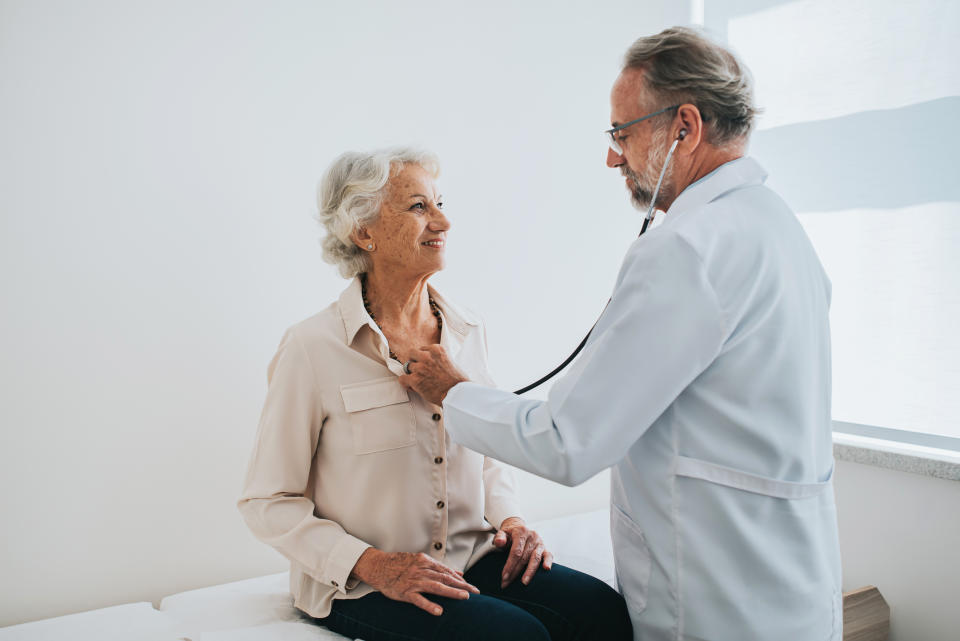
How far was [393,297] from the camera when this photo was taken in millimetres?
1558

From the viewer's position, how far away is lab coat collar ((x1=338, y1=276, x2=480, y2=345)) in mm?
1433

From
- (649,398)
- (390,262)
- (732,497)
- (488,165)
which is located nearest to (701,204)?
(649,398)

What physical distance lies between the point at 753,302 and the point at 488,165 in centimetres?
146

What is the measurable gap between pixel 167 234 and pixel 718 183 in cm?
137

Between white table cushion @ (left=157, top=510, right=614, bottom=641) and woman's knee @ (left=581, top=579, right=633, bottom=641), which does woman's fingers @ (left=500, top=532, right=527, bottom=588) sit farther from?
white table cushion @ (left=157, top=510, right=614, bottom=641)

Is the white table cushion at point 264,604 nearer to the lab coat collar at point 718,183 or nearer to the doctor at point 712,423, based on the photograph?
the doctor at point 712,423

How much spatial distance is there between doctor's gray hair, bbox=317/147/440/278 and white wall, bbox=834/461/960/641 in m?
1.63

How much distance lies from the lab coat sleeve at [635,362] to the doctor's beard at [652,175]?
9.4 inches

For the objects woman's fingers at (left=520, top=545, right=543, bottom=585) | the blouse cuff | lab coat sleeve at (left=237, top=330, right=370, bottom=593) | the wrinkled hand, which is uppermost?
the wrinkled hand

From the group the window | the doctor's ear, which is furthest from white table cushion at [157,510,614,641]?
the doctor's ear

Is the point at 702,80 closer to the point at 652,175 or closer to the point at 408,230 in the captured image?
the point at 652,175

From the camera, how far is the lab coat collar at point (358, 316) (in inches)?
56.4

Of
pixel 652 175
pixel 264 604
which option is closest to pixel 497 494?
pixel 264 604

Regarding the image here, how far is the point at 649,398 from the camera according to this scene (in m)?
1.01
